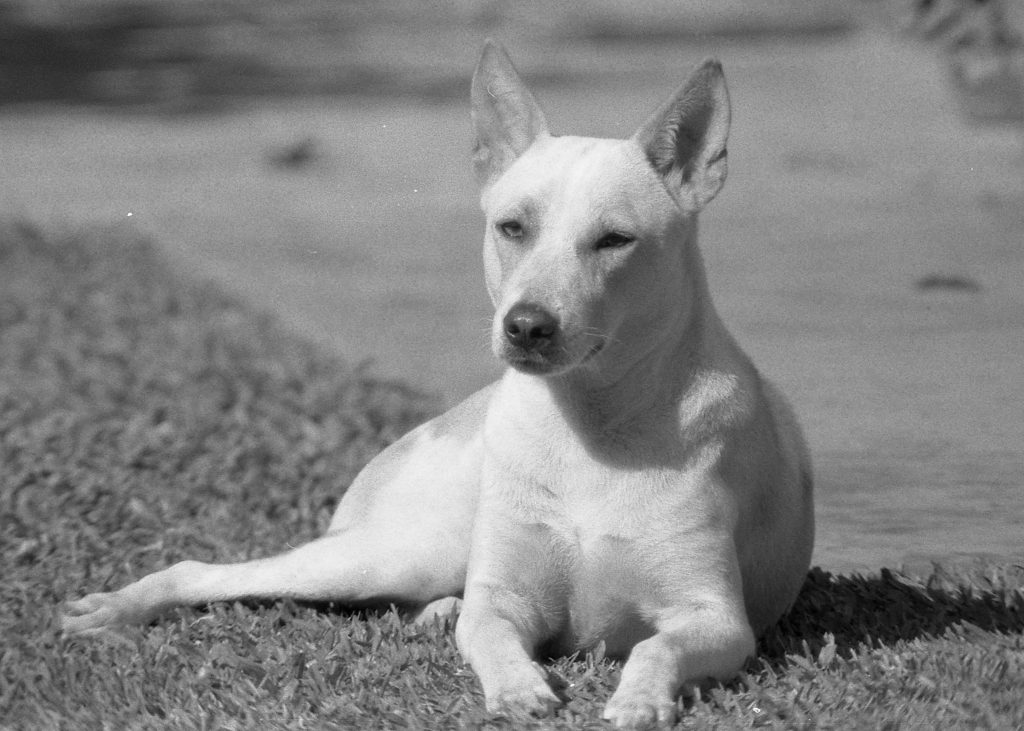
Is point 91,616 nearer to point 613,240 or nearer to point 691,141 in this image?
point 613,240

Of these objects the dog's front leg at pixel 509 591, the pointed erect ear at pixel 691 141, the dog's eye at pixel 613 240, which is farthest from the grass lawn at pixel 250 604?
the pointed erect ear at pixel 691 141

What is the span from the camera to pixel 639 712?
13.6ft

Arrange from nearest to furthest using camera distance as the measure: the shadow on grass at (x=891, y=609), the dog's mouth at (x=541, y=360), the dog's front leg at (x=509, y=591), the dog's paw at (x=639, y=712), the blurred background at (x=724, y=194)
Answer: the dog's paw at (x=639, y=712) → the dog's mouth at (x=541, y=360) → the dog's front leg at (x=509, y=591) → the shadow on grass at (x=891, y=609) → the blurred background at (x=724, y=194)

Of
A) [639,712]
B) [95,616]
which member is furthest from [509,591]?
[95,616]

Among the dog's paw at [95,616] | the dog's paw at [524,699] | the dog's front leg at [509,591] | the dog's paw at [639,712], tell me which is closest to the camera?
the dog's paw at [639,712]

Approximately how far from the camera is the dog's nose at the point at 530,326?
433cm

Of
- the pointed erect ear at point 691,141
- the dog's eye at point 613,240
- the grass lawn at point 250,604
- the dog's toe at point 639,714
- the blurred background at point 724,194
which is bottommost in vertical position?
the blurred background at point 724,194

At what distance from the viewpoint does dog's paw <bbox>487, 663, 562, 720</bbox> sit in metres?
4.25

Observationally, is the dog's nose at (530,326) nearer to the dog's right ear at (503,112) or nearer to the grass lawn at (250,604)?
the dog's right ear at (503,112)

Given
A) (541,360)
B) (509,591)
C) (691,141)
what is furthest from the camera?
(691,141)

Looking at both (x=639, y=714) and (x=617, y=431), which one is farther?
(x=617, y=431)

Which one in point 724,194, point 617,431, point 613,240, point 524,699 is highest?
point 613,240

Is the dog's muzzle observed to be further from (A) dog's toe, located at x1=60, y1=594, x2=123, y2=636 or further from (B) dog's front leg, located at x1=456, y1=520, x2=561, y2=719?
(A) dog's toe, located at x1=60, y1=594, x2=123, y2=636

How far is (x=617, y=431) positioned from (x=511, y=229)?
578 mm
